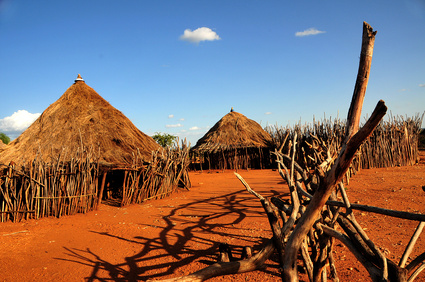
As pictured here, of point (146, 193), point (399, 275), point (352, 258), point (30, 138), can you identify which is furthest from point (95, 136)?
point (399, 275)

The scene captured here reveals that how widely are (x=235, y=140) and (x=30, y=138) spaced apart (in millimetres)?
11844

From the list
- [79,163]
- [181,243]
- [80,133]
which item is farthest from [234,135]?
[181,243]

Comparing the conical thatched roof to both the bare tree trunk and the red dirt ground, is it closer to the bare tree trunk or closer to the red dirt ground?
the red dirt ground

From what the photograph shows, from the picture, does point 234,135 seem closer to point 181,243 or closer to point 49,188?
point 49,188

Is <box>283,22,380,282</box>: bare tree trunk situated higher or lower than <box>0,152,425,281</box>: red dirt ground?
higher

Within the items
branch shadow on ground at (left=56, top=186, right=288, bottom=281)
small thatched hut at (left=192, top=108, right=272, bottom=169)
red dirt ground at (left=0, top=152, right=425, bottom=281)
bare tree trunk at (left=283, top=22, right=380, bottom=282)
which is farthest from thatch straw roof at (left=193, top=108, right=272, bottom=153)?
bare tree trunk at (left=283, top=22, right=380, bottom=282)

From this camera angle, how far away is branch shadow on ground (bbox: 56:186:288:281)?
13.0 ft

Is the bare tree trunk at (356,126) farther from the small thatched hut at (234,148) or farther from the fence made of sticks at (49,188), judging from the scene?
the small thatched hut at (234,148)

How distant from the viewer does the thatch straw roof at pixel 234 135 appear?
17.7 m

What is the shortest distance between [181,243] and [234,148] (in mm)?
12534

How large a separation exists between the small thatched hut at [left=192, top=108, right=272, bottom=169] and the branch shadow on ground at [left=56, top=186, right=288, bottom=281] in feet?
31.6

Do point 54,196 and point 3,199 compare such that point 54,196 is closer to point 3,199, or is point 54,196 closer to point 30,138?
point 3,199

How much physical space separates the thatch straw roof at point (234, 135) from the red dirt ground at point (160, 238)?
985cm

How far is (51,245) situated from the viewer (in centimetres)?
506
